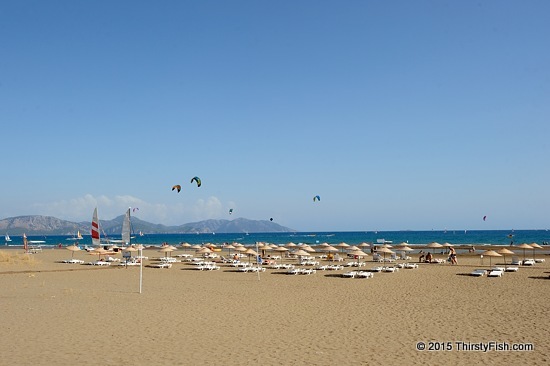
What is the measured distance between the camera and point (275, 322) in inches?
460

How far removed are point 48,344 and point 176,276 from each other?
48.3 feet

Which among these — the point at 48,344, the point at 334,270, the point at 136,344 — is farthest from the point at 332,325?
the point at 334,270

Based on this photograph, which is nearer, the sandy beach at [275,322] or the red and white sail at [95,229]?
the sandy beach at [275,322]

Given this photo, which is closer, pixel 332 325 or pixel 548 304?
pixel 332 325

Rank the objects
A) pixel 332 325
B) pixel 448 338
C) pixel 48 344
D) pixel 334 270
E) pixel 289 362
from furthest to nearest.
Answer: pixel 334 270 < pixel 332 325 < pixel 448 338 < pixel 48 344 < pixel 289 362

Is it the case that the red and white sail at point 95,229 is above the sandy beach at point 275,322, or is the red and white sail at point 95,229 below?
above

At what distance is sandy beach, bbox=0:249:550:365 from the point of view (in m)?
8.56

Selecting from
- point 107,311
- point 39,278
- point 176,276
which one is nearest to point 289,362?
point 107,311

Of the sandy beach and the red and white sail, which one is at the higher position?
the red and white sail

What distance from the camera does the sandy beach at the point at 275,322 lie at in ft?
28.1

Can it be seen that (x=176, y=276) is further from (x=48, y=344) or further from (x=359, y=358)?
(x=359, y=358)

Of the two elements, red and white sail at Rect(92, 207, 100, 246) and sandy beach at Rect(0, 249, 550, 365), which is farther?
red and white sail at Rect(92, 207, 100, 246)

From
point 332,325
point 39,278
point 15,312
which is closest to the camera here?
point 332,325

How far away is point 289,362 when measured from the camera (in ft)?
26.6
